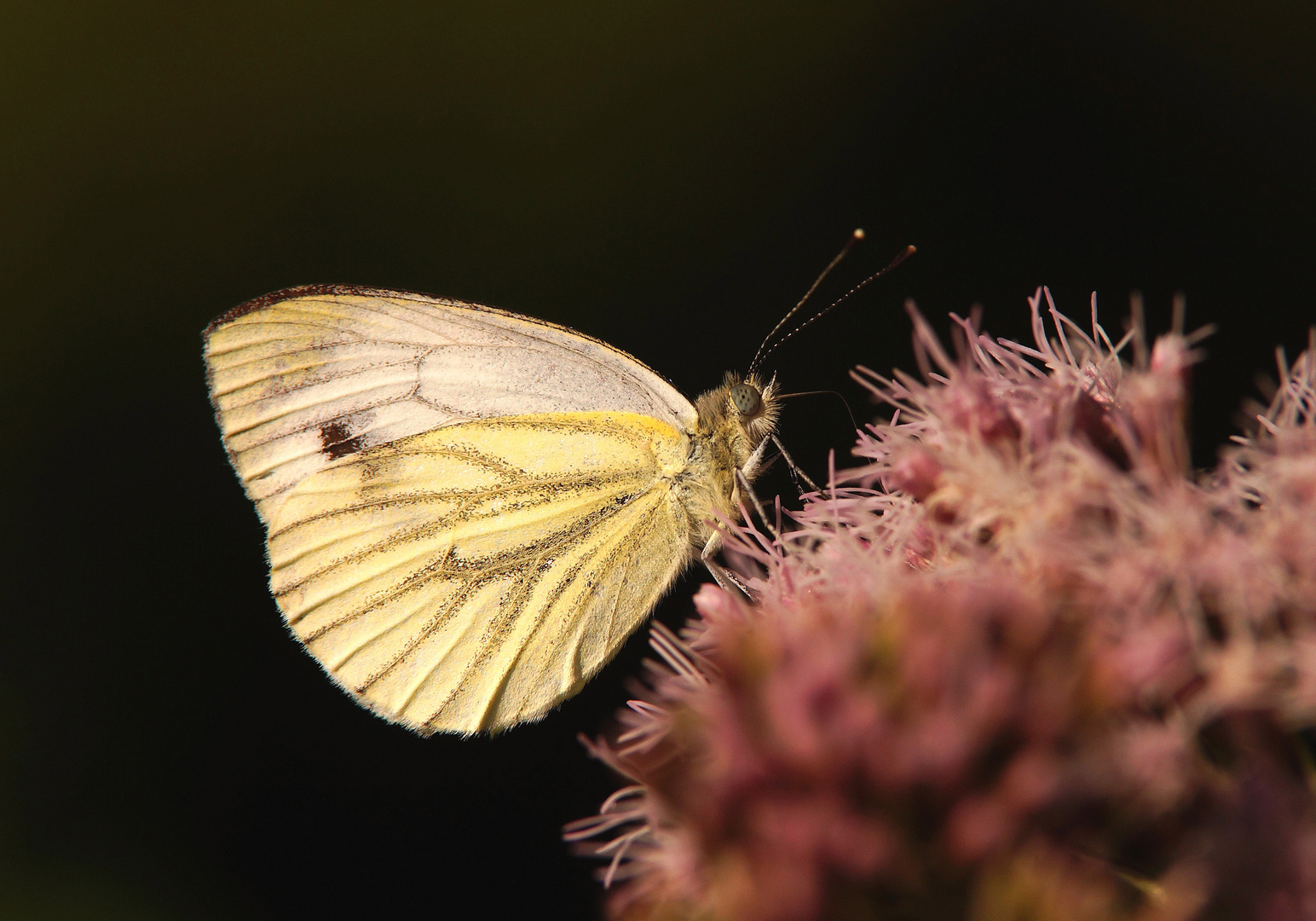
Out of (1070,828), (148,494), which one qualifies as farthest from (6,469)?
(1070,828)

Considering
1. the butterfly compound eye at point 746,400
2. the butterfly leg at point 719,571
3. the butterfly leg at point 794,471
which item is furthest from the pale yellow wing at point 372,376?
the butterfly leg at point 719,571

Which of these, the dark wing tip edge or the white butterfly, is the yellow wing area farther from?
the dark wing tip edge

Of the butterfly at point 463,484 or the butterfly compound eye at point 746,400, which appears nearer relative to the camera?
the butterfly at point 463,484

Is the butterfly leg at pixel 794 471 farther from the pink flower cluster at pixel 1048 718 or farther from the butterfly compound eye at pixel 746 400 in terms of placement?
the pink flower cluster at pixel 1048 718

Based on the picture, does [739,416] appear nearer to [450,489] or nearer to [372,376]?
[450,489]

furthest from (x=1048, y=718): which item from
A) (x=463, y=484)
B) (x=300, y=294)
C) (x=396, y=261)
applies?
(x=396, y=261)

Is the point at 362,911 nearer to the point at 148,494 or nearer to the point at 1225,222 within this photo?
the point at 148,494

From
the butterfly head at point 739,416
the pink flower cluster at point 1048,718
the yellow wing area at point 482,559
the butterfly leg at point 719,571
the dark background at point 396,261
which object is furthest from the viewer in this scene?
the dark background at point 396,261
